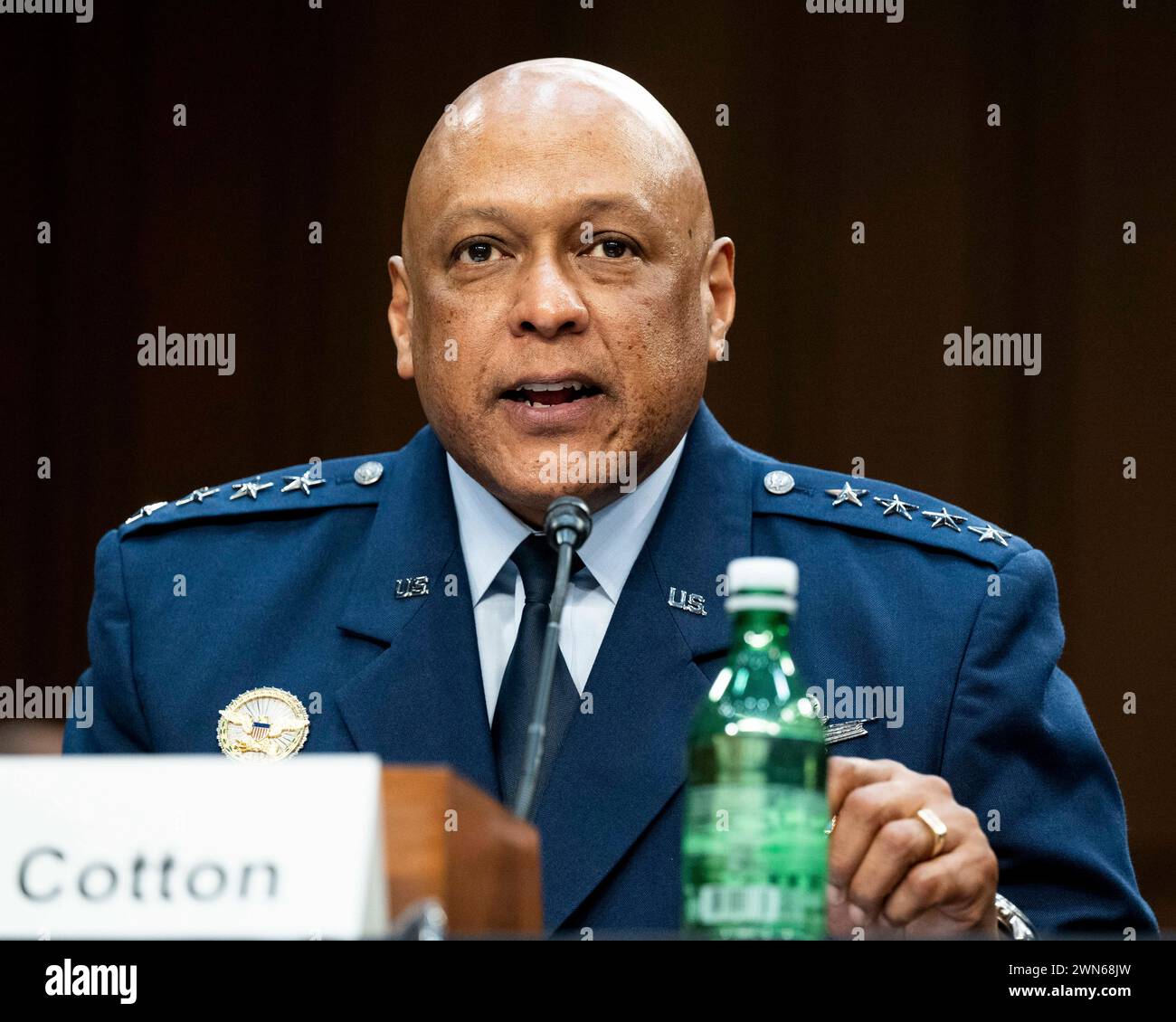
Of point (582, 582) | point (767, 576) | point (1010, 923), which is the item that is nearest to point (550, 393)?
point (582, 582)

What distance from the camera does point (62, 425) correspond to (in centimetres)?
306

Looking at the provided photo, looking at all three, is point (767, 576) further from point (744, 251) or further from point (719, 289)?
point (744, 251)

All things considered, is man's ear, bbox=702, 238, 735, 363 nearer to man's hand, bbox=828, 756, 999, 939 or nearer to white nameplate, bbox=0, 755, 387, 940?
man's hand, bbox=828, 756, 999, 939

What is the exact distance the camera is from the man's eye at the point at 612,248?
1850mm

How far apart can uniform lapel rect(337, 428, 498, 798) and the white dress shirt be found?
20 millimetres

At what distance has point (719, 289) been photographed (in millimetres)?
2068

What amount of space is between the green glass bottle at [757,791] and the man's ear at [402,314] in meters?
1.02

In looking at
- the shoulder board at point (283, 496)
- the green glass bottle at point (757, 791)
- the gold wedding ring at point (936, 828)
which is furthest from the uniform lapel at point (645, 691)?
the green glass bottle at point (757, 791)

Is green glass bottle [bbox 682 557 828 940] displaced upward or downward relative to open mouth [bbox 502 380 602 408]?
downward

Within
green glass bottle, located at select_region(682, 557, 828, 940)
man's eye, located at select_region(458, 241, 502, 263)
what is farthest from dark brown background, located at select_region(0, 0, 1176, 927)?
green glass bottle, located at select_region(682, 557, 828, 940)

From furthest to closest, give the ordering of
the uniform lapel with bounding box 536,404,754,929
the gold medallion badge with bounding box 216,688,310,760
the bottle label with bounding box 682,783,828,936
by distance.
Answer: the gold medallion badge with bounding box 216,688,310,760 → the uniform lapel with bounding box 536,404,754,929 → the bottle label with bounding box 682,783,828,936

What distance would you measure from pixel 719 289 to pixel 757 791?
1.17m

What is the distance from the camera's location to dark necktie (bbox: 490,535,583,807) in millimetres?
1697
